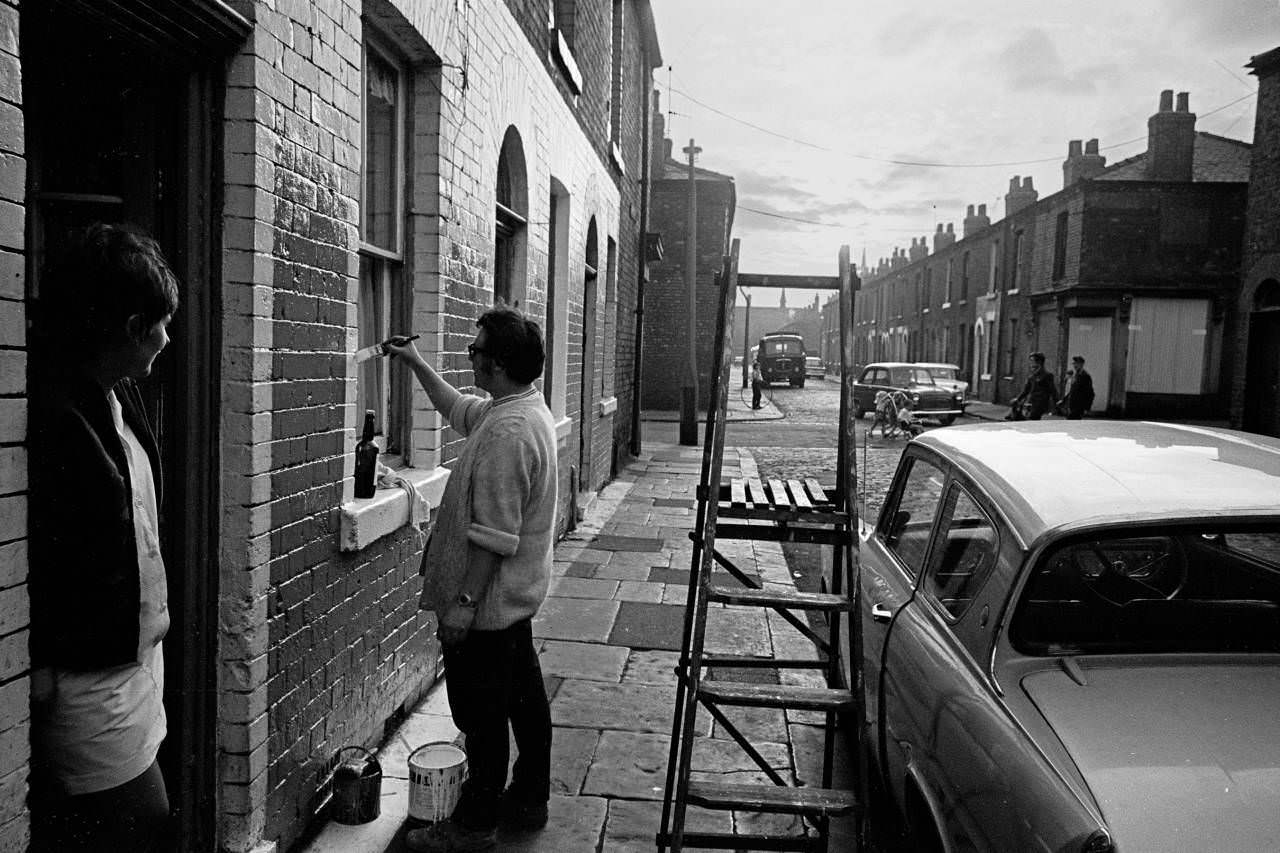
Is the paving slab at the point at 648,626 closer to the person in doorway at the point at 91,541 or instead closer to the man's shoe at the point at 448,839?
the man's shoe at the point at 448,839

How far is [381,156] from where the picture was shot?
14.6ft

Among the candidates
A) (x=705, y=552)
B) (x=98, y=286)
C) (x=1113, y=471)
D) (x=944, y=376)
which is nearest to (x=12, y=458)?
(x=98, y=286)

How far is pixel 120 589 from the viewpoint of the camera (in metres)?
1.93

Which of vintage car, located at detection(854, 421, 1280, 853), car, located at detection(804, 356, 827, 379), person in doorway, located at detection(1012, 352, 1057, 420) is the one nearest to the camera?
vintage car, located at detection(854, 421, 1280, 853)

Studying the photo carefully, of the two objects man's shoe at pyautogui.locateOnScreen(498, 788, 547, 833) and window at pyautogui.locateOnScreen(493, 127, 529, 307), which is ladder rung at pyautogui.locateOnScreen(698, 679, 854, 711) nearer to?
man's shoe at pyautogui.locateOnScreen(498, 788, 547, 833)

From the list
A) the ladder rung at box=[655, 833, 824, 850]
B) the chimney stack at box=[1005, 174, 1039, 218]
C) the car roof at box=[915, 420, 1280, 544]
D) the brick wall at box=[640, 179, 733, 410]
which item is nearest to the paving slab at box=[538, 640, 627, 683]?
the ladder rung at box=[655, 833, 824, 850]

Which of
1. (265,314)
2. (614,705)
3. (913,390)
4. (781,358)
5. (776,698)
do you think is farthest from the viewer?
(781,358)

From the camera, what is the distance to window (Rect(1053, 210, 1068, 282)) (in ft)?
99.6

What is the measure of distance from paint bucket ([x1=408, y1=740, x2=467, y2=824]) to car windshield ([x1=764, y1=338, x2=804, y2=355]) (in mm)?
44602

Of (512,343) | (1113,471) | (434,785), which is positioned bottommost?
(434,785)

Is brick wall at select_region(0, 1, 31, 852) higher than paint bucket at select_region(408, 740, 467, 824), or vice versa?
brick wall at select_region(0, 1, 31, 852)

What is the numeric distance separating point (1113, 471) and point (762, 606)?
128cm

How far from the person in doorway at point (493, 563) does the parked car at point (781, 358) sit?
44451 millimetres

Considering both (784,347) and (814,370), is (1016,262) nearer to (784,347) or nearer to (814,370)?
(784,347)
